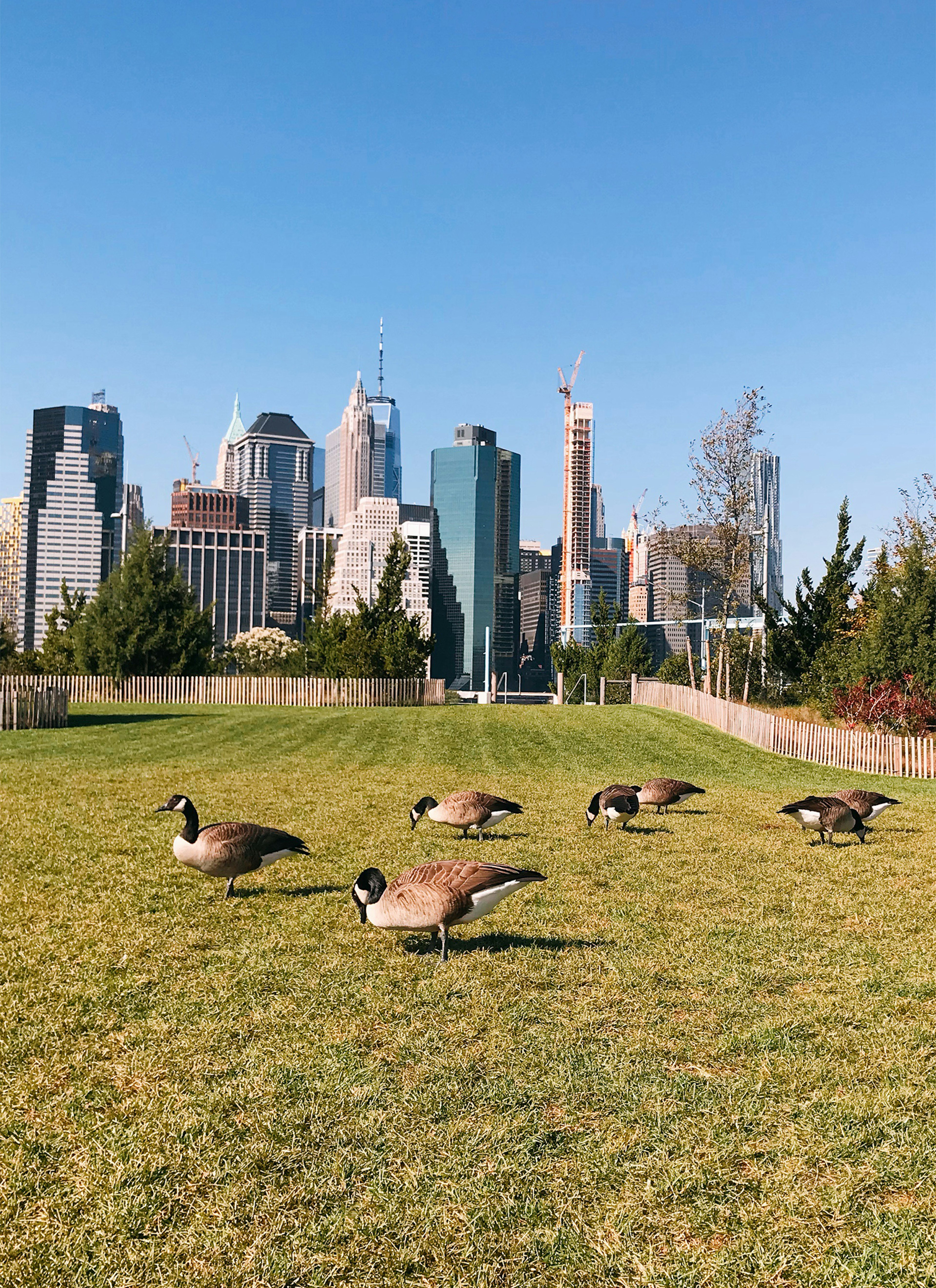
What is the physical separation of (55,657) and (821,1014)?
6067 centimetres

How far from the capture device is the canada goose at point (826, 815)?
1461 cm

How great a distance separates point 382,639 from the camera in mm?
56688

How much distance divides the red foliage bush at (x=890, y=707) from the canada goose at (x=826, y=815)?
18358mm

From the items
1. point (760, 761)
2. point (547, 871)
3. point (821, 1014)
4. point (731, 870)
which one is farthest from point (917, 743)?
point (821, 1014)

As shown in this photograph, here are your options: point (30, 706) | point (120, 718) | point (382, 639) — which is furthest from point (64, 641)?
point (30, 706)

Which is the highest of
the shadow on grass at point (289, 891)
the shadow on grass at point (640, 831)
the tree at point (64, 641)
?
the tree at point (64, 641)

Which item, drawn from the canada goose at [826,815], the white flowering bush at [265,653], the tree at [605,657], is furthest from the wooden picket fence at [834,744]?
the white flowering bush at [265,653]

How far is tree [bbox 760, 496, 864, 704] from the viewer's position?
1786 inches

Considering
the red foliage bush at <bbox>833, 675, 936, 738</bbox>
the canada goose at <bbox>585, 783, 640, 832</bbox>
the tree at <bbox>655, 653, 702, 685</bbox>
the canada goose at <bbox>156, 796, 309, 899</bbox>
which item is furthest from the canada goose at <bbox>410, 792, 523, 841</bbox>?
the tree at <bbox>655, 653, 702, 685</bbox>

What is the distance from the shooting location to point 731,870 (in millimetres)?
12961

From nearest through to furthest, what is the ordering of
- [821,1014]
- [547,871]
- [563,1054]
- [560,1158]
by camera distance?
1. [560,1158]
2. [563,1054]
3. [821,1014]
4. [547,871]

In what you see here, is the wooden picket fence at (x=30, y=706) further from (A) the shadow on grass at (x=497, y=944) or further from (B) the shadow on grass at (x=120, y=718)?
(A) the shadow on grass at (x=497, y=944)

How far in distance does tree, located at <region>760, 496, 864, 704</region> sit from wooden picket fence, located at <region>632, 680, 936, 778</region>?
7861 mm

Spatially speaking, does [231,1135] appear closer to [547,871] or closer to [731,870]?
[547,871]
